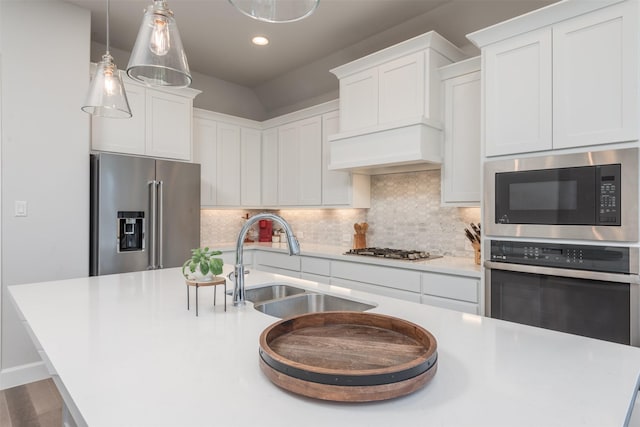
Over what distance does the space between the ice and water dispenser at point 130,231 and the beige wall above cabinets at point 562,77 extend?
2751 millimetres

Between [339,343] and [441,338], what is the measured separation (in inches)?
13.7

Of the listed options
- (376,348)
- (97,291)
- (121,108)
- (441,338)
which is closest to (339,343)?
(376,348)

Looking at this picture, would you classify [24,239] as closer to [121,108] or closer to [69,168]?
[69,168]

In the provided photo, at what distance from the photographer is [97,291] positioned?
71.3 inches

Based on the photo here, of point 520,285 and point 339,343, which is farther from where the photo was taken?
point 520,285

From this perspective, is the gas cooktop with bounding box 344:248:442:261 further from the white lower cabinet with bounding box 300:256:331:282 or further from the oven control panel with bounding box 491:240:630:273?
the oven control panel with bounding box 491:240:630:273

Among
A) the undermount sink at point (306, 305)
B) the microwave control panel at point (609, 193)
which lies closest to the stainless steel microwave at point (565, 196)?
the microwave control panel at point (609, 193)

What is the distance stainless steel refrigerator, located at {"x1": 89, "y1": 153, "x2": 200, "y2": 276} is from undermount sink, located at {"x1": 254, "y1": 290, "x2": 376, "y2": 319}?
6.32 ft

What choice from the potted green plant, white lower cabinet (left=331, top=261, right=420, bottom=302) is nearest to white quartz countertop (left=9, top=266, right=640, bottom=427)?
the potted green plant

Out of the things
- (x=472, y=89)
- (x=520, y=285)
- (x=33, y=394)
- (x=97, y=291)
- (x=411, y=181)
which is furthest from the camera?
(x=411, y=181)

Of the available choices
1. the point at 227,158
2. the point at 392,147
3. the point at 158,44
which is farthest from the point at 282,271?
the point at 158,44

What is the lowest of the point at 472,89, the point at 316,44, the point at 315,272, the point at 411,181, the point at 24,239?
the point at 315,272

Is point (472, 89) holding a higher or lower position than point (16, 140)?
higher

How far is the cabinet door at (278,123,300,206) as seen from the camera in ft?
14.0
